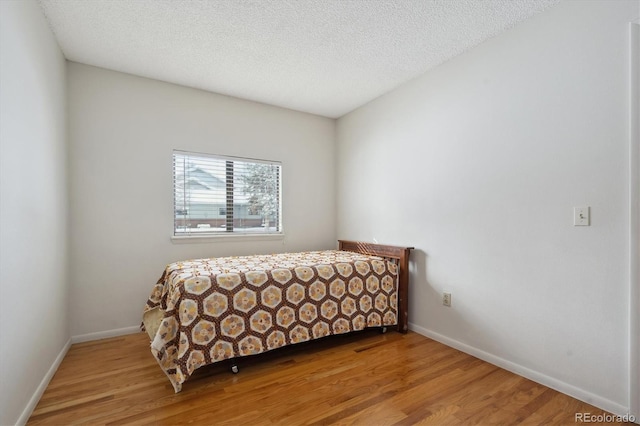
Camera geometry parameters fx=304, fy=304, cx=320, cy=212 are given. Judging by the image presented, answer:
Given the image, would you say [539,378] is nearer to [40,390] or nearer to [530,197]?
[530,197]

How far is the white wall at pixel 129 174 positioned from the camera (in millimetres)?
2691

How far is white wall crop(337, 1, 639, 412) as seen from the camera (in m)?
1.72

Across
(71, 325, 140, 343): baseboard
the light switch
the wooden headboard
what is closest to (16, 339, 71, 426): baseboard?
(71, 325, 140, 343): baseboard

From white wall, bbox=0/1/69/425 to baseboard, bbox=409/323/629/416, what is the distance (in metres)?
2.83

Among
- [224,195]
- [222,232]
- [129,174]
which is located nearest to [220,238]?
[222,232]

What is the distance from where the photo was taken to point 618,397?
5.48ft

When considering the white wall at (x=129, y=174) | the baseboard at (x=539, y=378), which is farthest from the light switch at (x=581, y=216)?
the white wall at (x=129, y=174)

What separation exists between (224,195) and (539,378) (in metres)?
3.15

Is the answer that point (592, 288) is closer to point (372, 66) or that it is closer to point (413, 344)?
point (413, 344)

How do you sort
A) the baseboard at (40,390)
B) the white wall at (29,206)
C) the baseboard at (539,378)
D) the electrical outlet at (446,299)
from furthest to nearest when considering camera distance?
the electrical outlet at (446,299), the baseboard at (539,378), the baseboard at (40,390), the white wall at (29,206)

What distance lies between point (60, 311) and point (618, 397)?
3.73 meters

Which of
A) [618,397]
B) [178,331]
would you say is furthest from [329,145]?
[618,397]

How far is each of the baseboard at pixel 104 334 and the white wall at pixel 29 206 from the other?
0.30 metres

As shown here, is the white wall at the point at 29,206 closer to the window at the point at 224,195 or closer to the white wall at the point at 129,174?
the white wall at the point at 129,174
